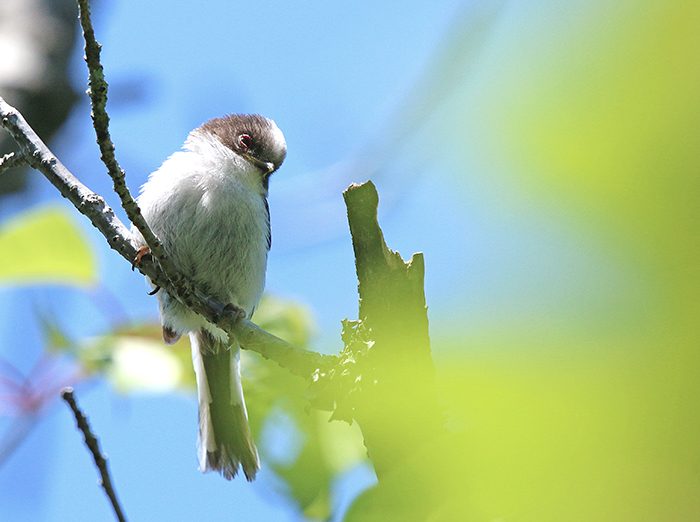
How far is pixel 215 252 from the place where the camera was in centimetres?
380

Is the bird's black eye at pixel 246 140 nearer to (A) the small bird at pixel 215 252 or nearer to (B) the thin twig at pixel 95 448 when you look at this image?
(A) the small bird at pixel 215 252

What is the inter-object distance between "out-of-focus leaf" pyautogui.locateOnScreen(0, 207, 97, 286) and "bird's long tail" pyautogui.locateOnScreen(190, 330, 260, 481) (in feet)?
3.00

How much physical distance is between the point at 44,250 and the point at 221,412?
1.47 metres

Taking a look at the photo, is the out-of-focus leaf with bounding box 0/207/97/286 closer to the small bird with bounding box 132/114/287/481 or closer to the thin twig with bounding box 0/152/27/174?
the small bird with bounding box 132/114/287/481

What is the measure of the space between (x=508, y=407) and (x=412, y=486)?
0.80 feet

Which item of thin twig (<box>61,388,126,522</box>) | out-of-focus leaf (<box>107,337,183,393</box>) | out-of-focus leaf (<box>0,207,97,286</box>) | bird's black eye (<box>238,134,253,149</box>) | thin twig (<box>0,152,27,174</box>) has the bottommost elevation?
thin twig (<box>61,388,126,522</box>)

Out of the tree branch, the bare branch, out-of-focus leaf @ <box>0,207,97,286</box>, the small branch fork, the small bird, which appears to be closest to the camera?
the bare branch

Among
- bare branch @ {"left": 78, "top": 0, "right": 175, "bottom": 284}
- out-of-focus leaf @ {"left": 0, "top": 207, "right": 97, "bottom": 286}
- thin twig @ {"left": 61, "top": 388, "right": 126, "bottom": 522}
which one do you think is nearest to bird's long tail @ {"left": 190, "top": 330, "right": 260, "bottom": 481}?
out-of-focus leaf @ {"left": 0, "top": 207, "right": 97, "bottom": 286}

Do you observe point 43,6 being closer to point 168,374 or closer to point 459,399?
point 168,374

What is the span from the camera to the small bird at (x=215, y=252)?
147 inches

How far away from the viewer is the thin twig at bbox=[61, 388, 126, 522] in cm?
197

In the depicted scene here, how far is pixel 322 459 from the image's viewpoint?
8.73 ft

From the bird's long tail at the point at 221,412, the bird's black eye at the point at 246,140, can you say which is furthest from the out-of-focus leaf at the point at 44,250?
the bird's black eye at the point at 246,140

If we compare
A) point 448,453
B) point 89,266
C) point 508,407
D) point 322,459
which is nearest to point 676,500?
point 508,407
